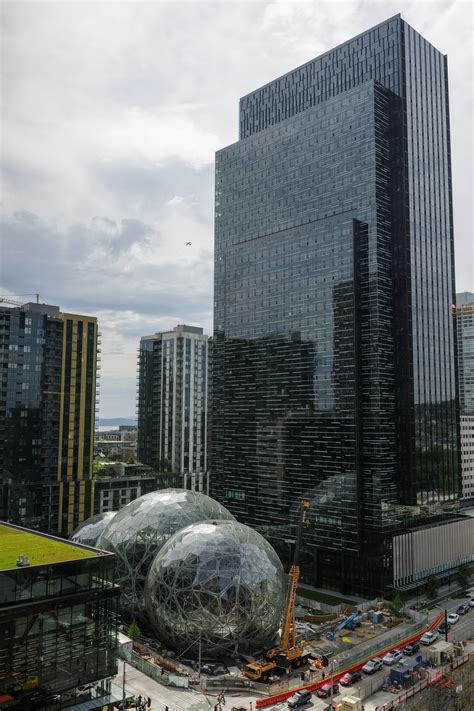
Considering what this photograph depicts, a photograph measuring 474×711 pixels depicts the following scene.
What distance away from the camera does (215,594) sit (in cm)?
5453

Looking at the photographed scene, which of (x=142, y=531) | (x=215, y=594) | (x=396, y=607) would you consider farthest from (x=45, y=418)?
(x=396, y=607)

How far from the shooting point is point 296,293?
328 feet

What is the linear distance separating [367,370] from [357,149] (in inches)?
1438

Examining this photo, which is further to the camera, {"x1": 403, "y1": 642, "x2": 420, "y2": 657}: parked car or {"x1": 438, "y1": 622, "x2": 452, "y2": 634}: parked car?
{"x1": 438, "y1": 622, "x2": 452, "y2": 634}: parked car

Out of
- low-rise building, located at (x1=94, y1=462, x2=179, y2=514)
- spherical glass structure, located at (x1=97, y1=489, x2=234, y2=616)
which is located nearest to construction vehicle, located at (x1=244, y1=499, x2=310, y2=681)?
spherical glass structure, located at (x1=97, y1=489, x2=234, y2=616)

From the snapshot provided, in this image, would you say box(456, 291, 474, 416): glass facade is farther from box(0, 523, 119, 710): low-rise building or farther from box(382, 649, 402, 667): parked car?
box(0, 523, 119, 710): low-rise building

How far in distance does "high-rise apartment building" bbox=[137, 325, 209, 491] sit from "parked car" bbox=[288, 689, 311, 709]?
3933 inches

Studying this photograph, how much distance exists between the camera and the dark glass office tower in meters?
86.8

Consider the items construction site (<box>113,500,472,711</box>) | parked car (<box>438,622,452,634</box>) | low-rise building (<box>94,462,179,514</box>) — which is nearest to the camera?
construction site (<box>113,500,472,711</box>)

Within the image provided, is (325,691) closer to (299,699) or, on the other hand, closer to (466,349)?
(299,699)

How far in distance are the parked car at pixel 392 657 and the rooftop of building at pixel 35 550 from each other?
33.2m

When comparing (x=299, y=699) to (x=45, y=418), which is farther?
(x=45, y=418)

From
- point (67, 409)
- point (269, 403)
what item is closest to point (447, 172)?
point (269, 403)

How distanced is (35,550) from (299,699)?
82.8ft
